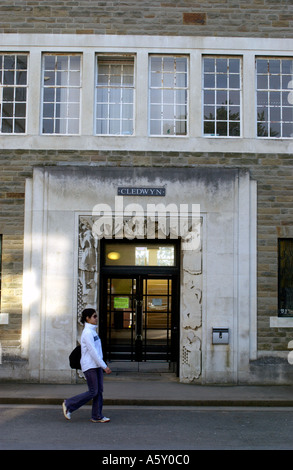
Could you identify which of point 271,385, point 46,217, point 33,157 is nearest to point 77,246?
point 46,217

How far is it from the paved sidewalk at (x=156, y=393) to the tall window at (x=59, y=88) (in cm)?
538

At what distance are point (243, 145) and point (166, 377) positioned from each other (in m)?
5.20

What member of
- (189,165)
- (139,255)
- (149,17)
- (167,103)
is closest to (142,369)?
(139,255)

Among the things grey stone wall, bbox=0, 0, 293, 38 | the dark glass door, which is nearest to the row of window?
grey stone wall, bbox=0, 0, 293, 38

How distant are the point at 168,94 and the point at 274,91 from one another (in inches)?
91.1

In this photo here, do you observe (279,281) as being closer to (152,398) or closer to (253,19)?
(152,398)

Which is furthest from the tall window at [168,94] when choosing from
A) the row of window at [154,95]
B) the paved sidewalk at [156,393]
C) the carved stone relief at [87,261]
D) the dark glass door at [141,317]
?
the paved sidewalk at [156,393]

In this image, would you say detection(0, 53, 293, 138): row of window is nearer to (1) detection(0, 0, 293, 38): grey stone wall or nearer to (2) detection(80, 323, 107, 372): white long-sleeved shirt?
(1) detection(0, 0, 293, 38): grey stone wall

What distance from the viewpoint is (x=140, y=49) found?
1159 centimetres

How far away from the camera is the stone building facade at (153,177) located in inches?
440

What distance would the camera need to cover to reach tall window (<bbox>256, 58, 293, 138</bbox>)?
38.8 feet

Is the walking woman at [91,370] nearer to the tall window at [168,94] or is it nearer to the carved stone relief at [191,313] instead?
the carved stone relief at [191,313]

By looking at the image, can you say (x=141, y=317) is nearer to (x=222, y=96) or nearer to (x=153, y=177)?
(x=153, y=177)
